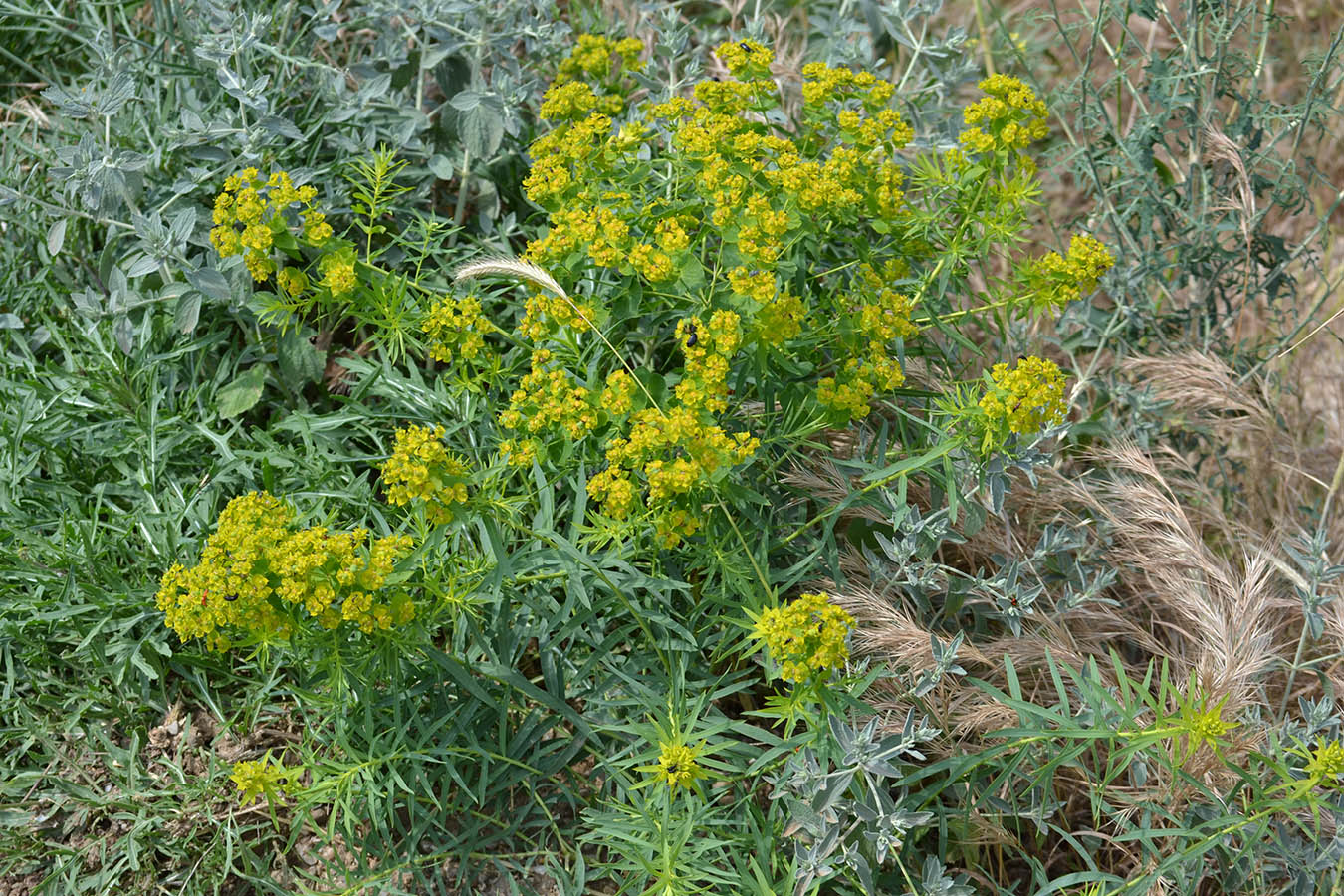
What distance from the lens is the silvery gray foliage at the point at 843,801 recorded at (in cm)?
217

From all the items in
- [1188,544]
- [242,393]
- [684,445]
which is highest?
[684,445]

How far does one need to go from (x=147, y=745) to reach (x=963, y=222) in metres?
2.17

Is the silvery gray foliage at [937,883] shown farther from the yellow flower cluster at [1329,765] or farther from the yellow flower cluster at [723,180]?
the yellow flower cluster at [723,180]

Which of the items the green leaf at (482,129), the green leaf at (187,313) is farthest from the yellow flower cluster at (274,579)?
the green leaf at (482,129)

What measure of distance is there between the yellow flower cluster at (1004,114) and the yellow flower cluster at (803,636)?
102 centimetres

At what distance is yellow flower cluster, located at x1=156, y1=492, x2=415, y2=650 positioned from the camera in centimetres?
193

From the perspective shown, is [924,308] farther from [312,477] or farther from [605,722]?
[312,477]

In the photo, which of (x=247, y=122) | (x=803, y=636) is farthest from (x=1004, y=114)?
(x=247, y=122)

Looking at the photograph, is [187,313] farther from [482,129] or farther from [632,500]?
[632,500]

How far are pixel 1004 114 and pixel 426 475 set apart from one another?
1.36m

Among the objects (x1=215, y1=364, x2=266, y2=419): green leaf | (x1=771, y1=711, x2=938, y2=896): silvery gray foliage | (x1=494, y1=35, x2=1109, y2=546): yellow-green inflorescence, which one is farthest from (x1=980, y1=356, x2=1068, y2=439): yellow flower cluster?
(x1=215, y1=364, x2=266, y2=419): green leaf

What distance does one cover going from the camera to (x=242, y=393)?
306 centimetres

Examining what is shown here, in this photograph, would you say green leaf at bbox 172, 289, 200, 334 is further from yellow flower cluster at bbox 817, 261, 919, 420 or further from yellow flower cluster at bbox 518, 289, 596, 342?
yellow flower cluster at bbox 817, 261, 919, 420

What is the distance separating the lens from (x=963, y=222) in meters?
2.55
